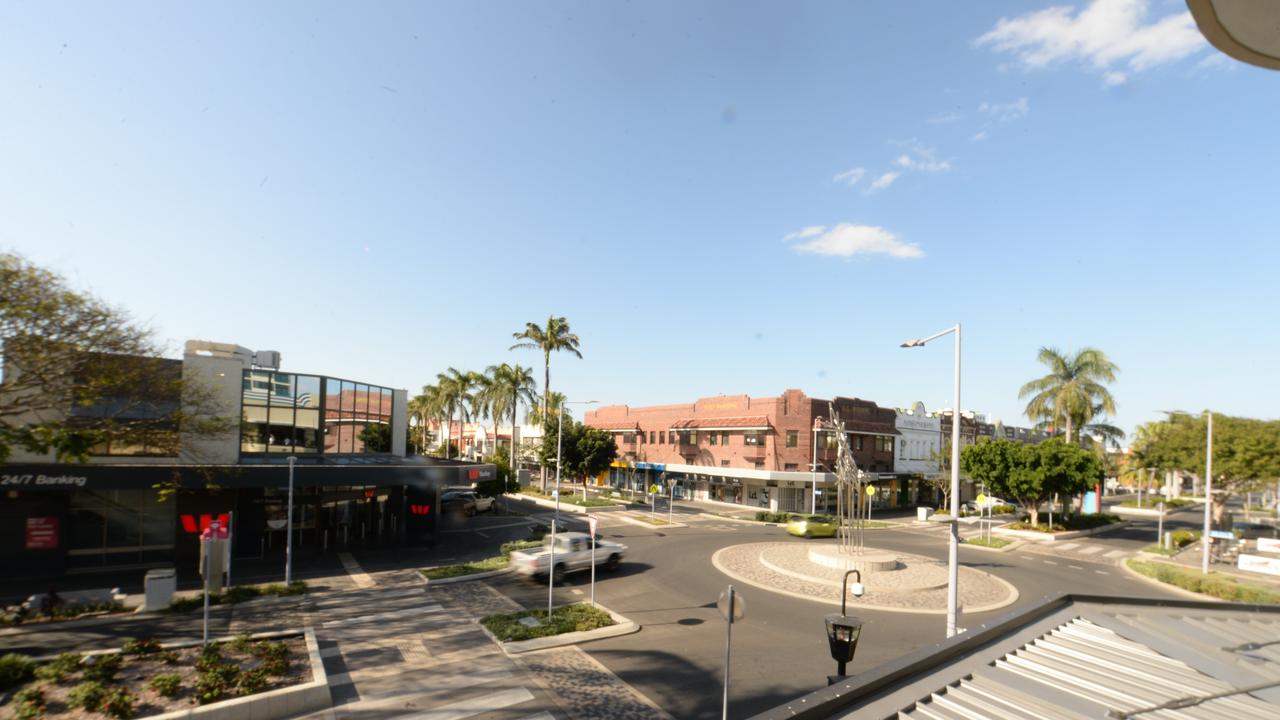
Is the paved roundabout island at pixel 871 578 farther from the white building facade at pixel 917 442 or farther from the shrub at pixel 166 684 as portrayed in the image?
the white building facade at pixel 917 442

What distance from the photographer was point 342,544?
1185 inches

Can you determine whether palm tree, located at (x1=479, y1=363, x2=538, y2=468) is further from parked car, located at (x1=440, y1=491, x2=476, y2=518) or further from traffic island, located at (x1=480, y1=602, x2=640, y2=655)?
traffic island, located at (x1=480, y1=602, x2=640, y2=655)

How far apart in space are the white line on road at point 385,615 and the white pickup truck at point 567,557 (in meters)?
4.17

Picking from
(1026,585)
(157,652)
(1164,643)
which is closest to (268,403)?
(157,652)

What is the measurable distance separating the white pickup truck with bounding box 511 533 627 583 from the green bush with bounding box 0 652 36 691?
13.1 m

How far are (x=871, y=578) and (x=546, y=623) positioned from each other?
1428cm

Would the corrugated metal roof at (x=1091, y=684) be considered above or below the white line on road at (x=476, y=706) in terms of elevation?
above

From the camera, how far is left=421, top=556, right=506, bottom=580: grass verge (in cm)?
2277

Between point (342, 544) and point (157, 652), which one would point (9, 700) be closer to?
point (157, 652)

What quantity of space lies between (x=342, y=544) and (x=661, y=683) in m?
23.3

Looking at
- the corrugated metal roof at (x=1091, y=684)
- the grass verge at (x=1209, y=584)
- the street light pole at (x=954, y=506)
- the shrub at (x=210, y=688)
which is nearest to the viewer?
the corrugated metal roof at (x=1091, y=684)

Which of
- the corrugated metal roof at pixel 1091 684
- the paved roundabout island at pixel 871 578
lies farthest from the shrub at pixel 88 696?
the paved roundabout island at pixel 871 578

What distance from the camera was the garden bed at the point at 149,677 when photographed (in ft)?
33.9

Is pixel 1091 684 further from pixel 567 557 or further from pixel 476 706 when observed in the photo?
pixel 567 557
